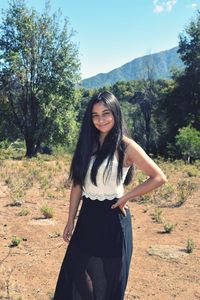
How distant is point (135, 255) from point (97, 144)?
124 inches

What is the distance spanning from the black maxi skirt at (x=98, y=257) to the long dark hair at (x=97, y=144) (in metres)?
0.22

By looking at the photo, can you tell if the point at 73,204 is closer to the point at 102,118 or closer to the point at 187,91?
the point at 102,118

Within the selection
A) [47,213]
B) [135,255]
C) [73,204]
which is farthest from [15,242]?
[73,204]

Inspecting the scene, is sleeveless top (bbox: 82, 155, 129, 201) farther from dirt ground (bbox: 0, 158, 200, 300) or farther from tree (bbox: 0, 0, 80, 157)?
tree (bbox: 0, 0, 80, 157)

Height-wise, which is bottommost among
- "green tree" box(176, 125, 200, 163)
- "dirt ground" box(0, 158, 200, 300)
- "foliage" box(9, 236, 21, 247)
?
"dirt ground" box(0, 158, 200, 300)

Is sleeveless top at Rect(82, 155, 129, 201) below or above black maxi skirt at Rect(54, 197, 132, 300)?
above

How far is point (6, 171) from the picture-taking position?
42.5 ft

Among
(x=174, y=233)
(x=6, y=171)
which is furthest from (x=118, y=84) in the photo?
(x=174, y=233)

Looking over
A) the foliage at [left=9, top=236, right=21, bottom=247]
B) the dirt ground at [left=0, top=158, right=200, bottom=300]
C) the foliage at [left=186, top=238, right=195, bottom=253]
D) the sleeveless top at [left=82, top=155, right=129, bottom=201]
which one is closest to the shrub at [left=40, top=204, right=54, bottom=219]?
the dirt ground at [left=0, top=158, right=200, bottom=300]

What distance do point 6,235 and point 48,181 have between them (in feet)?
16.3

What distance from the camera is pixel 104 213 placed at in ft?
8.54

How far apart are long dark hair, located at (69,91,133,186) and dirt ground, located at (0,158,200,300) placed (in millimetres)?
2013

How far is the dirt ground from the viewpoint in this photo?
430cm

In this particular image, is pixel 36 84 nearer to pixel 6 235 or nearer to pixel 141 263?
pixel 6 235
